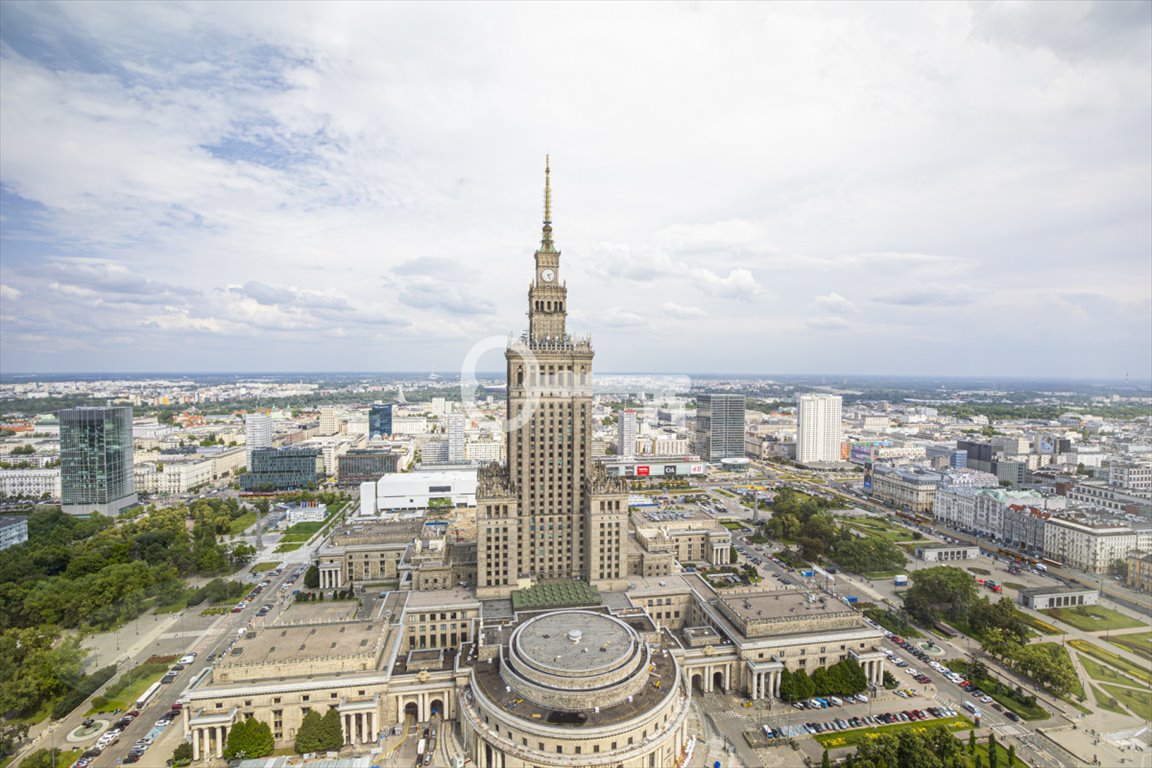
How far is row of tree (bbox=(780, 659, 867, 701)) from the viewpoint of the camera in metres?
49.8

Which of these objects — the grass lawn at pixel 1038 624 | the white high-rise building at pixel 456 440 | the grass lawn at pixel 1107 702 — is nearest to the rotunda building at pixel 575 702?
the grass lawn at pixel 1107 702

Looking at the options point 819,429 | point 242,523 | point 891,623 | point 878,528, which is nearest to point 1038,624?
point 891,623

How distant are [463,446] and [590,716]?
397ft

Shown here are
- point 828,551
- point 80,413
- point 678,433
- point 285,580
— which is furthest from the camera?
point 678,433

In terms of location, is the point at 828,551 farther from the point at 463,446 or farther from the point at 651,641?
the point at 463,446

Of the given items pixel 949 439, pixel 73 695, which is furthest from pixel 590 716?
pixel 949 439

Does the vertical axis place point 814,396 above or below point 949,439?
above

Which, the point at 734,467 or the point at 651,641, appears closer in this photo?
the point at 651,641

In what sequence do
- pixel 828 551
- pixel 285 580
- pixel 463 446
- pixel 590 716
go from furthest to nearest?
pixel 463 446, pixel 828 551, pixel 285 580, pixel 590 716

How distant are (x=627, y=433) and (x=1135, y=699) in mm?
127279

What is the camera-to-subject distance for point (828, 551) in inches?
3467

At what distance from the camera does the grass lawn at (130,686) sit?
160ft

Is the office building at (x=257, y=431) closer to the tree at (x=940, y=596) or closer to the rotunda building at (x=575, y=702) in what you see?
the rotunda building at (x=575, y=702)

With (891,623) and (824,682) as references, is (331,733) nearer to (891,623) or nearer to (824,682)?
(824,682)
